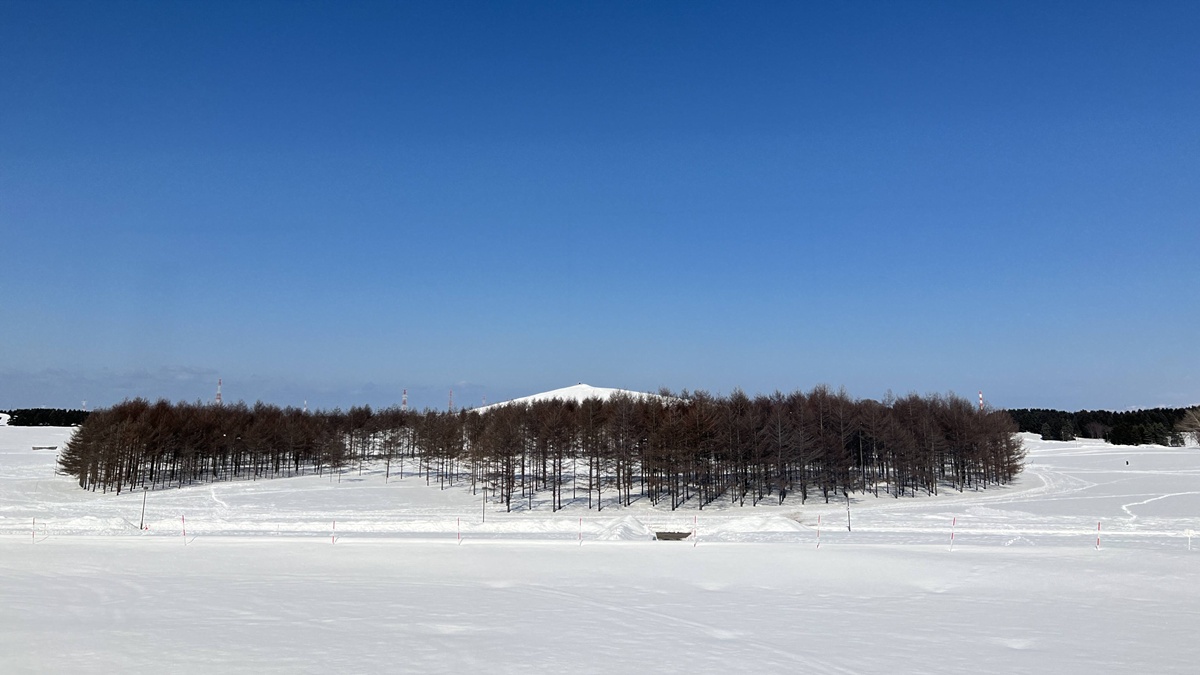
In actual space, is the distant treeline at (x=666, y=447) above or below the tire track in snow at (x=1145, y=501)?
above

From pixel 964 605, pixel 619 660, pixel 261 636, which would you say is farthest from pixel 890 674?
pixel 261 636

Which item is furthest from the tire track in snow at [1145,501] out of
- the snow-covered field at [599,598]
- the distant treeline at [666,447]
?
the distant treeline at [666,447]

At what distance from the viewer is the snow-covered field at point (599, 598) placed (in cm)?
1428

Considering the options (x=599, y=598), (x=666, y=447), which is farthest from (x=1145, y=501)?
(x=599, y=598)

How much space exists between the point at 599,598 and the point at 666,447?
51.6 metres

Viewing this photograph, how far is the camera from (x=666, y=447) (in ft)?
236

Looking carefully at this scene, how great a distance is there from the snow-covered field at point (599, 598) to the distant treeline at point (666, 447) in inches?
1107

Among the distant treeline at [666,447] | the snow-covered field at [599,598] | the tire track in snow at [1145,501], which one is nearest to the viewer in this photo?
the snow-covered field at [599,598]

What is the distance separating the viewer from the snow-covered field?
1428 centimetres

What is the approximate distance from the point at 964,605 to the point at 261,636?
17.5 meters

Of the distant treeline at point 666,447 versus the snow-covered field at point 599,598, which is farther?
the distant treeline at point 666,447

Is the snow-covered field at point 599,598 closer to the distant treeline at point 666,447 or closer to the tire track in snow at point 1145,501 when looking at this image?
the tire track in snow at point 1145,501

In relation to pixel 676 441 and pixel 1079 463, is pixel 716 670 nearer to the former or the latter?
pixel 676 441

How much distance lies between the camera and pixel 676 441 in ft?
235
